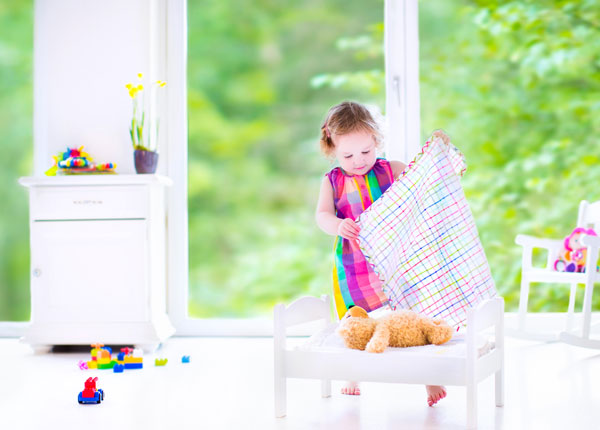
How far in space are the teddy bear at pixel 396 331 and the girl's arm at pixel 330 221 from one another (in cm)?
27

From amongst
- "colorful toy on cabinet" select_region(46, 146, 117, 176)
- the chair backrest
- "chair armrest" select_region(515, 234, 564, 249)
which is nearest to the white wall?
"colorful toy on cabinet" select_region(46, 146, 117, 176)

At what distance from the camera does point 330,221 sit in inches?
76.7

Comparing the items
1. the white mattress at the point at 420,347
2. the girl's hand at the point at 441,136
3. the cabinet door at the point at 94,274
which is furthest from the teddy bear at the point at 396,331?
the cabinet door at the point at 94,274

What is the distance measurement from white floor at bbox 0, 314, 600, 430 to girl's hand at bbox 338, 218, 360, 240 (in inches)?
18.1

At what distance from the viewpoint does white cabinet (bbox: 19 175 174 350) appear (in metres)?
2.75

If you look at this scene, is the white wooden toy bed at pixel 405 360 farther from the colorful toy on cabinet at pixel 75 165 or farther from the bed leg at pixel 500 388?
the colorful toy on cabinet at pixel 75 165

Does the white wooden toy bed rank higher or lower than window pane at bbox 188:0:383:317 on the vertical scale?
lower

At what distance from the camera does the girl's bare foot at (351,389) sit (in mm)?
1938

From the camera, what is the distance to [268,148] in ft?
11.4

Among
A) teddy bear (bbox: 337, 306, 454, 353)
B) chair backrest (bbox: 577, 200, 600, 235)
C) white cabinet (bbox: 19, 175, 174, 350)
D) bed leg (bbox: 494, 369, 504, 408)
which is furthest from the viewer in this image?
chair backrest (bbox: 577, 200, 600, 235)

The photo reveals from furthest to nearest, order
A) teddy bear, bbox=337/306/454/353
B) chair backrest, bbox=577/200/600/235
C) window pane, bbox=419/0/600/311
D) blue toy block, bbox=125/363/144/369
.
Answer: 1. window pane, bbox=419/0/600/311
2. chair backrest, bbox=577/200/600/235
3. blue toy block, bbox=125/363/144/369
4. teddy bear, bbox=337/306/454/353

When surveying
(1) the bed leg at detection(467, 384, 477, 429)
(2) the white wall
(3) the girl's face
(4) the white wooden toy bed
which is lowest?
(1) the bed leg at detection(467, 384, 477, 429)

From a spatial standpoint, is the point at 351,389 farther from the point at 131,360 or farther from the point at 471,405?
the point at 131,360

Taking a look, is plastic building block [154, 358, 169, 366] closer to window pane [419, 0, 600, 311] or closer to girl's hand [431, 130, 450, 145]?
girl's hand [431, 130, 450, 145]
